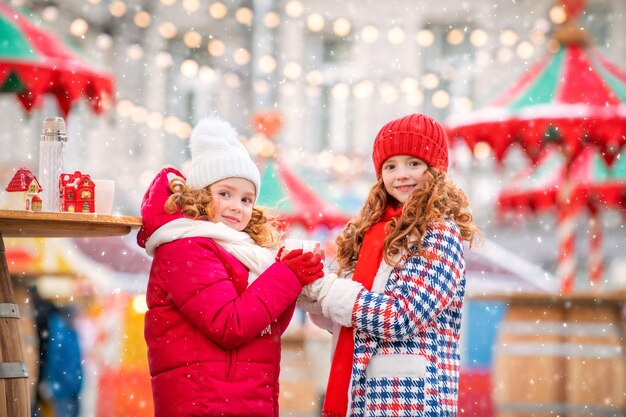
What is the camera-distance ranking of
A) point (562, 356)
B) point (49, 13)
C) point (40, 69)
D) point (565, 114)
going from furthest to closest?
point (49, 13) → point (565, 114) → point (562, 356) → point (40, 69)

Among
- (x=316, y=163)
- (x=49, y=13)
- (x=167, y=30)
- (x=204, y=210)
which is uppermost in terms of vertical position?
(x=167, y=30)

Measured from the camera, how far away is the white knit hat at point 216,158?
3.19 metres

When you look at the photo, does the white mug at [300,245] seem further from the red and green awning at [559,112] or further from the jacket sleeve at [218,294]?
the red and green awning at [559,112]

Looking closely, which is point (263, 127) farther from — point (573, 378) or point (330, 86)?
point (330, 86)

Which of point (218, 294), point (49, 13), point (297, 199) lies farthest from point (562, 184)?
point (218, 294)

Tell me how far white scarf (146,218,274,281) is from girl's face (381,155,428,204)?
457 millimetres

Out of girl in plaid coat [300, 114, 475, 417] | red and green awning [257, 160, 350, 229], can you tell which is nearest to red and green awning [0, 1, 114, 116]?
red and green awning [257, 160, 350, 229]

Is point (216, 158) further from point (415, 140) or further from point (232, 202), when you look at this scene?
point (415, 140)

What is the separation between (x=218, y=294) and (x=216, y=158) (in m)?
0.46

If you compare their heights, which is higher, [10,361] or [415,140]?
[415,140]

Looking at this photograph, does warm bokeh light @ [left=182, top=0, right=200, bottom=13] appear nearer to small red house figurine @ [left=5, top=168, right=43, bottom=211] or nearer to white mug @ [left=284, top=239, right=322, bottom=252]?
small red house figurine @ [left=5, top=168, right=43, bottom=211]

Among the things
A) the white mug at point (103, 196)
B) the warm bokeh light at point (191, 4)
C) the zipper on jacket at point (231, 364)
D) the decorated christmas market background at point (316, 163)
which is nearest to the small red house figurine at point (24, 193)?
the decorated christmas market background at point (316, 163)

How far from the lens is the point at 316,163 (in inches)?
649

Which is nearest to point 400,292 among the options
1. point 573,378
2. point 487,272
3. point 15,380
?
point 15,380
